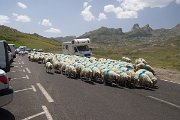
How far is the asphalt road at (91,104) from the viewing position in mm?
9430

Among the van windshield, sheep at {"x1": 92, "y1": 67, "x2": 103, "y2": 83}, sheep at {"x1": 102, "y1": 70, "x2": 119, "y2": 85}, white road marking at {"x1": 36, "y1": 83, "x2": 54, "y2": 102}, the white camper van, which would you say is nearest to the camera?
white road marking at {"x1": 36, "y1": 83, "x2": 54, "y2": 102}

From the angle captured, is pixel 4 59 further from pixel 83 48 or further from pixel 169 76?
pixel 83 48

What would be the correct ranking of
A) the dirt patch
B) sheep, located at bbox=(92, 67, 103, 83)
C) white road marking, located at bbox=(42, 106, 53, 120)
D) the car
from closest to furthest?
the car
white road marking, located at bbox=(42, 106, 53, 120)
sheep, located at bbox=(92, 67, 103, 83)
the dirt patch

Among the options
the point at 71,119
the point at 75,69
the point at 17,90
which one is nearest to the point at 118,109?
the point at 71,119

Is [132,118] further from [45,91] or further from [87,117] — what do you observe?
[45,91]

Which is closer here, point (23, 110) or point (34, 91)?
point (23, 110)

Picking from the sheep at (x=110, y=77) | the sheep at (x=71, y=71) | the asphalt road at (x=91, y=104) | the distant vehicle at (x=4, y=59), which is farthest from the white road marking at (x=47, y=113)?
the sheep at (x=71, y=71)

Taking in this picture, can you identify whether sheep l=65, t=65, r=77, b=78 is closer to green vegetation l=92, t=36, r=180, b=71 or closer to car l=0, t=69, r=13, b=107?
car l=0, t=69, r=13, b=107

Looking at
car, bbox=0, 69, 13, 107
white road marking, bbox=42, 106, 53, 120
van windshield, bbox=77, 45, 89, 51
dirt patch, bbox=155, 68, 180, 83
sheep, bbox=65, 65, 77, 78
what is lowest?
dirt patch, bbox=155, 68, 180, 83

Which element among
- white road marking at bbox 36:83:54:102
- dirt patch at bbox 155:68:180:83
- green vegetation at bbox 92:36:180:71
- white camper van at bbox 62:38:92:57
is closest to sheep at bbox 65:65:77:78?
white road marking at bbox 36:83:54:102

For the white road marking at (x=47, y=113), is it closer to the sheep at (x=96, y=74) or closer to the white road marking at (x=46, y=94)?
the white road marking at (x=46, y=94)

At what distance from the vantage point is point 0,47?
1531 cm

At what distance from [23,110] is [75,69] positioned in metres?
10.5

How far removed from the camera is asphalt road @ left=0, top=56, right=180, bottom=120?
30.9 ft
